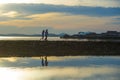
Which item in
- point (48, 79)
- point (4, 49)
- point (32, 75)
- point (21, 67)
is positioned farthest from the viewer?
point (4, 49)

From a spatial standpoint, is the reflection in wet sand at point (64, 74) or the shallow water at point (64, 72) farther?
the shallow water at point (64, 72)

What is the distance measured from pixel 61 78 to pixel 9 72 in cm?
448

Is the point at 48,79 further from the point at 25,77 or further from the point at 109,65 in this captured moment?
the point at 109,65

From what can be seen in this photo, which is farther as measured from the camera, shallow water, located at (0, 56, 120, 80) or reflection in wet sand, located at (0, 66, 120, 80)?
shallow water, located at (0, 56, 120, 80)

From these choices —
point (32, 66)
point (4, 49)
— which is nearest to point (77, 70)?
point (32, 66)

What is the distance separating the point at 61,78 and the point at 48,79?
80cm

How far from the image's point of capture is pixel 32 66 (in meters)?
29.8

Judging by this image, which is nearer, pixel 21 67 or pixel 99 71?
pixel 99 71

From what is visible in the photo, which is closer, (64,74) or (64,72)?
(64,74)

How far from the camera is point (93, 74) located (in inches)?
985

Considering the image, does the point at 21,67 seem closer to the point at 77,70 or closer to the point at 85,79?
the point at 77,70

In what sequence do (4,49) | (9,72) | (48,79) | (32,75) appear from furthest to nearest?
(4,49)
(9,72)
(32,75)
(48,79)

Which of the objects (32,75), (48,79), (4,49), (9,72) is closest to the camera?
(48,79)

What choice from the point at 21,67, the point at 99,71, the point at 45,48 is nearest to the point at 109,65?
the point at 99,71
